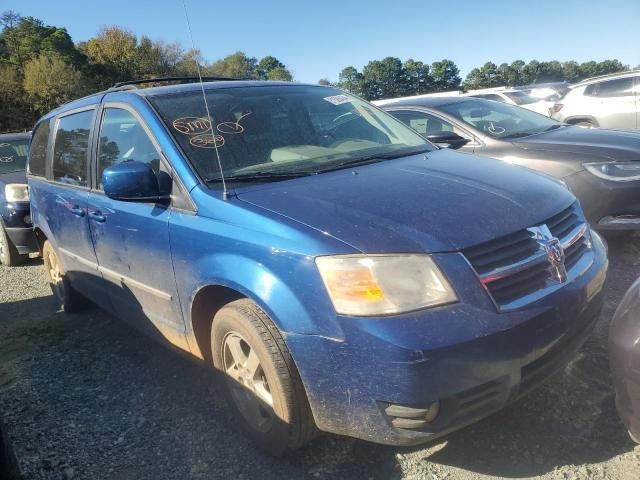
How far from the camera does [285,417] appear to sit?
220cm

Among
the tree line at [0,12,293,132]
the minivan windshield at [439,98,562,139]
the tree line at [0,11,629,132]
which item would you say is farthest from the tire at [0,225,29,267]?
the tree line at [0,12,293,132]

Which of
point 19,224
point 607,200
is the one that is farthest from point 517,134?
point 19,224

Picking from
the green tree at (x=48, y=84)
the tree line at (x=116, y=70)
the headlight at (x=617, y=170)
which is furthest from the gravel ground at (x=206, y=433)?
the green tree at (x=48, y=84)

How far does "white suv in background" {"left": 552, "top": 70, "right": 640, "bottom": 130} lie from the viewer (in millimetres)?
10156

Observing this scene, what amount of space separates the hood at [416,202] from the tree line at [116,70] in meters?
21.9

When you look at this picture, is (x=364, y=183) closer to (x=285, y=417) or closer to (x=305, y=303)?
(x=305, y=303)

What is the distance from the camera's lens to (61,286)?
4.54 metres

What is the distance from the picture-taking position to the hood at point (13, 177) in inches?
251

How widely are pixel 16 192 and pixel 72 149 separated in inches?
114

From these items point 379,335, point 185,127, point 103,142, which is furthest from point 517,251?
point 103,142

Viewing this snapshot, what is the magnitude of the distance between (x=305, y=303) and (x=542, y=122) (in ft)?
15.5

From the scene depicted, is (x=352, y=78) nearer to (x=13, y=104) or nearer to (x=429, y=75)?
(x=429, y=75)

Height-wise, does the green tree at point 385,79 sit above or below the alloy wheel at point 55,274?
above

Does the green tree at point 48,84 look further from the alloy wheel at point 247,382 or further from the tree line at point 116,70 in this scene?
the alloy wheel at point 247,382
